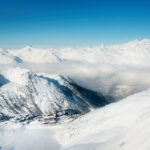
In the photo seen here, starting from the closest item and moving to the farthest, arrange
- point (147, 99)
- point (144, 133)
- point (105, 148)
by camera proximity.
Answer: point (144, 133) < point (105, 148) < point (147, 99)

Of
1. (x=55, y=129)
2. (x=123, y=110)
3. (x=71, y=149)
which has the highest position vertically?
(x=123, y=110)

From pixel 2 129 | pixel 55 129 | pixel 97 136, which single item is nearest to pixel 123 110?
pixel 97 136

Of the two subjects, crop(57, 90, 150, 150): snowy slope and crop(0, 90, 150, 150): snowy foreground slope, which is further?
crop(0, 90, 150, 150): snowy foreground slope

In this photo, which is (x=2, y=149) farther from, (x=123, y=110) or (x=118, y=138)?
(x=123, y=110)

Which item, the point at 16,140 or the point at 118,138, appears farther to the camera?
the point at 16,140

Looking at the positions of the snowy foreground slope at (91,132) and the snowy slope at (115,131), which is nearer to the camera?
the snowy slope at (115,131)

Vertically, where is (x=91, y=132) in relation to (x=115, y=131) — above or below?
below

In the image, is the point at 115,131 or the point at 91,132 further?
the point at 91,132

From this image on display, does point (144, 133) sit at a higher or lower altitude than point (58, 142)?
higher
